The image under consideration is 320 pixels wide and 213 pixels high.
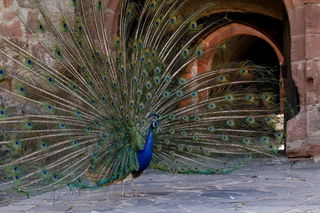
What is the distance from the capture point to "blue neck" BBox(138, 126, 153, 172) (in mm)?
5531

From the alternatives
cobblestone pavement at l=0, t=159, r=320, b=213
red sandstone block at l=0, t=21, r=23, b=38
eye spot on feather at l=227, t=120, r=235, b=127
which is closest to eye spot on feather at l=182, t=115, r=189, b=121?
eye spot on feather at l=227, t=120, r=235, b=127

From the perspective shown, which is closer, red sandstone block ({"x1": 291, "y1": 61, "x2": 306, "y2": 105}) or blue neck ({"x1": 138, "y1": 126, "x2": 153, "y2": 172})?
blue neck ({"x1": 138, "y1": 126, "x2": 153, "y2": 172})

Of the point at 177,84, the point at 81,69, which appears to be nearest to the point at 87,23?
the point at 81,69

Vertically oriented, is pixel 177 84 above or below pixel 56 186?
above

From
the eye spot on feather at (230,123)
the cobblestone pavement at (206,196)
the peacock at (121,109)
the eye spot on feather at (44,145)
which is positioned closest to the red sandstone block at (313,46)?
the cobblestone pavement at (206,196)

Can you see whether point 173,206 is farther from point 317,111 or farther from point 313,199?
point 317,111

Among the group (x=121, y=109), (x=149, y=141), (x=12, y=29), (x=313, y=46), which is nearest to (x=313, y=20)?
(x=313, y=46)

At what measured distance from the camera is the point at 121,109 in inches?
229

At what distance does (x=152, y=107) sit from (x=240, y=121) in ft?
3.16

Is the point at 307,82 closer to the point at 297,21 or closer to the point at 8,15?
the point at 297,21

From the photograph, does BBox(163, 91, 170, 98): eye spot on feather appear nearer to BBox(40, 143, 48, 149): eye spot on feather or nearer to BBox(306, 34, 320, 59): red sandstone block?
BBox(40, 143, 48, 149): eye spot on feather

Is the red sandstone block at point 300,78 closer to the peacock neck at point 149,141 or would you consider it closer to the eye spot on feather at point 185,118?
the eye spot on feather at point 185,118

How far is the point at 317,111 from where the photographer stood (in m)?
8.35

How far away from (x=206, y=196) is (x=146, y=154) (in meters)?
0.65
